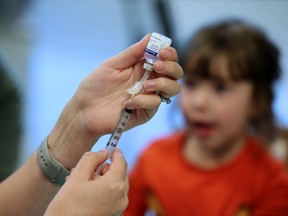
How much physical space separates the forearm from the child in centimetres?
53

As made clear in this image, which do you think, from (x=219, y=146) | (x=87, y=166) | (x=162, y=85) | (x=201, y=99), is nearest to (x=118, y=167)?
(x=87, y=166)

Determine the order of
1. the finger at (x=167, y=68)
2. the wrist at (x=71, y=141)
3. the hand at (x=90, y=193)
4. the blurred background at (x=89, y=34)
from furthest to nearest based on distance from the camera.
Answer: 1. the blurred background at (x=89, y=34)
2. the wrist at (x=71, y=141)
3. the finger at (x=167, y=68)
4. the hand at (x=90, y=193)

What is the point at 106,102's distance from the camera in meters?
0.70

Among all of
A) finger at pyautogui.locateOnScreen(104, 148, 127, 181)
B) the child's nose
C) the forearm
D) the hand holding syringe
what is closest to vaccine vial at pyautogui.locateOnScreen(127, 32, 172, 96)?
the hand holding syringe

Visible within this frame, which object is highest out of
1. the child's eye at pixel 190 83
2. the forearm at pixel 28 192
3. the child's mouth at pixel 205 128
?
the forearm at pixel 28 192

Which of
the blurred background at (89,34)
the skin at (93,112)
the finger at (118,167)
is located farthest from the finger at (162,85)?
the blurred background at (89,34)

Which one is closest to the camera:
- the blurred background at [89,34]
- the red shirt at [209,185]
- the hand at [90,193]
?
the hand at [90,193]

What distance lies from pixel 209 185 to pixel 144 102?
2.33 feet

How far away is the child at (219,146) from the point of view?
46.9 inches

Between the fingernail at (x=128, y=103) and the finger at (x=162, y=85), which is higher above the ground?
the finger at (x=162, y=85)

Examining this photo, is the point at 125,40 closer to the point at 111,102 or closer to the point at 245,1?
the point at 245,1

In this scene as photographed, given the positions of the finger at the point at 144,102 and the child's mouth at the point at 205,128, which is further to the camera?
the child's mouth at the point at 205,128

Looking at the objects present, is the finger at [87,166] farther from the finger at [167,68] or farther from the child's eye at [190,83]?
the child's eye at [190,83]

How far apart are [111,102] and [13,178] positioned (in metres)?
0.29
